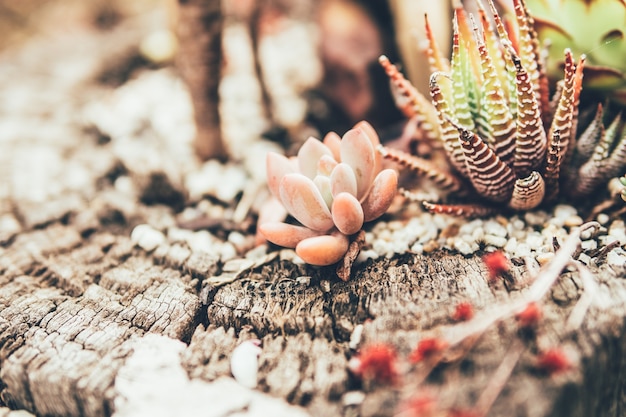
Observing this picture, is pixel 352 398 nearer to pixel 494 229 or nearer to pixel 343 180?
pixel 343 180

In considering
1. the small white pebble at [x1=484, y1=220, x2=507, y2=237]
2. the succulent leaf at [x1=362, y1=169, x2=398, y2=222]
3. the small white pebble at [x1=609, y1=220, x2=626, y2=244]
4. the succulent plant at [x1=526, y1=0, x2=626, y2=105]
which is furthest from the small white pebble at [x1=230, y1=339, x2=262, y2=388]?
the succulent plant at [x1=526, y1=0, x2=626, y2=105]

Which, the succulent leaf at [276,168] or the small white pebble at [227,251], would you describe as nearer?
the succulent leaf at [276,168]

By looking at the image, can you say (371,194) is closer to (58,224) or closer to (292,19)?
(58,224)

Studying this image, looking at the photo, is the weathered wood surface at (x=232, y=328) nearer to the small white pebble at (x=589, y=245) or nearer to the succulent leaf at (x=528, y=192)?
the small white pebble at (x=589, y=245)

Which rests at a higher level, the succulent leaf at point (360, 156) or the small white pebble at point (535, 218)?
the succulent leaf at point (360, 156)

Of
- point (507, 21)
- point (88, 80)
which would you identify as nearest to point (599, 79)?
point (507, 21)

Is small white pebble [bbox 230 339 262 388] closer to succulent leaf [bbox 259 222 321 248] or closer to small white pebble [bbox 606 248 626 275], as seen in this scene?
succulent leaf [bbox 259 222 321 248]

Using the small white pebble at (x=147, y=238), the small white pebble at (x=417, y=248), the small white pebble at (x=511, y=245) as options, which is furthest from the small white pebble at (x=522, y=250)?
the small white pebble at (x=147, y=238)
